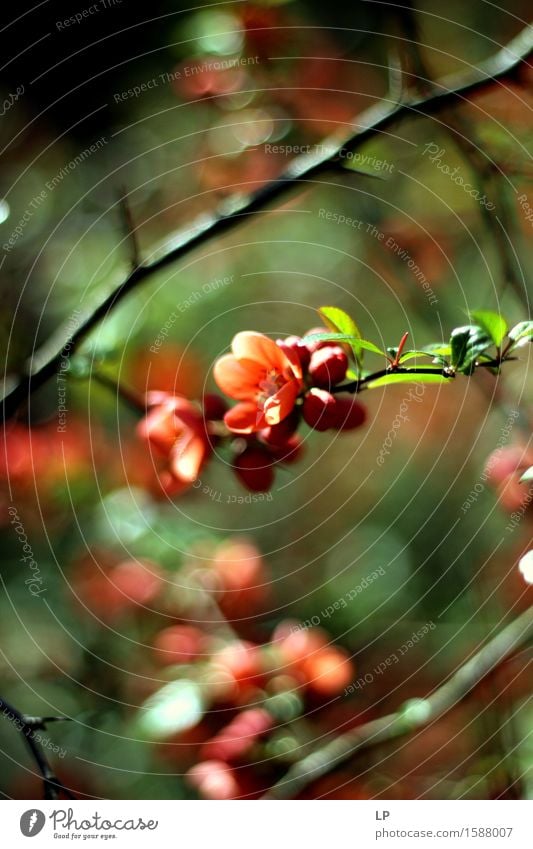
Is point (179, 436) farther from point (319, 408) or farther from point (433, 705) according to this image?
point (433, 705)

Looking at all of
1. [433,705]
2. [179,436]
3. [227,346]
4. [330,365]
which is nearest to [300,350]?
[330,365]

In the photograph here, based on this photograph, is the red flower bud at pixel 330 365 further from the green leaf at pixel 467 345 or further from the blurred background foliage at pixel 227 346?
the blurred background foliage at pixel 227 346

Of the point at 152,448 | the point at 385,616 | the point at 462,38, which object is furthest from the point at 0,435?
the point at 462,38

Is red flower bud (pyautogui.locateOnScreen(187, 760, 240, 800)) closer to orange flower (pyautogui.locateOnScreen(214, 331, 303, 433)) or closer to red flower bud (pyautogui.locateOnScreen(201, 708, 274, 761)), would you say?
red flower bud (pyautogui.locateOnScreen(201, 708, 274, 761))

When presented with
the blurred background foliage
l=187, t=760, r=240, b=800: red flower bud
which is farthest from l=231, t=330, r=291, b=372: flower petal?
l=187, t=760, r=240, b=800: red flower bud
